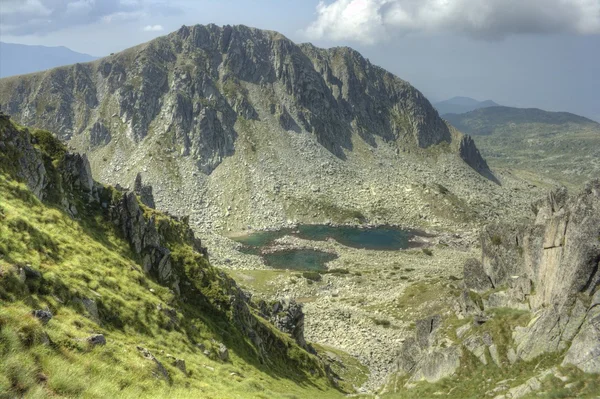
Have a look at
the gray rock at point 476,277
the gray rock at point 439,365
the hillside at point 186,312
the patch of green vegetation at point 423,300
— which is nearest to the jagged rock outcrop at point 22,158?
the hillside at point 186,312

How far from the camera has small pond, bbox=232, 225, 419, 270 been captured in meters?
96.4

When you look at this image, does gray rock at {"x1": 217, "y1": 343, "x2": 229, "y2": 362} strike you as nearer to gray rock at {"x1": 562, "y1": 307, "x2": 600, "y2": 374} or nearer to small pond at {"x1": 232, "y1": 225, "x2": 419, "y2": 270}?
gray rock at {"x1": 562, "y1": 307, "x2": 600, "y2": 374}

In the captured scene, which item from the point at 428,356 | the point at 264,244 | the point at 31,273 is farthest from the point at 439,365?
the point at 264,244

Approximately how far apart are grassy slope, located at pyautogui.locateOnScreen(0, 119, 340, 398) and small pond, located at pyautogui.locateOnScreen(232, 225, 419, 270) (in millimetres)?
61428

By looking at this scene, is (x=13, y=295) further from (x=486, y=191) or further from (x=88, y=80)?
(x=88, y=80)

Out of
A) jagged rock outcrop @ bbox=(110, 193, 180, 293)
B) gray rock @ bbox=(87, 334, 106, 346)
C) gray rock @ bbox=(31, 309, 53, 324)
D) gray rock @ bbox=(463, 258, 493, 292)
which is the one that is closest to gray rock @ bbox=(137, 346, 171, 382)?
gray rock @ bbox=(87, 334, 106, 346)

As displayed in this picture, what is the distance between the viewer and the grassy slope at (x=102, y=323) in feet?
34.4

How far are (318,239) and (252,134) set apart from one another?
5959 cm

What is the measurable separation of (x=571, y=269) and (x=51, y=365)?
28540mm

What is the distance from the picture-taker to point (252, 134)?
5935 inches

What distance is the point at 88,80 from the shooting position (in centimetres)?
16362

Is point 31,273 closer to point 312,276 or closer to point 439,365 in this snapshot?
point 439,365

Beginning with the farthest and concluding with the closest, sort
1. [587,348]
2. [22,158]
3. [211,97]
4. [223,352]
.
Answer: [211,97] < [22,158] < [223,352] < [587,348]

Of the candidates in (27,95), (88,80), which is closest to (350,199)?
(88,80)
